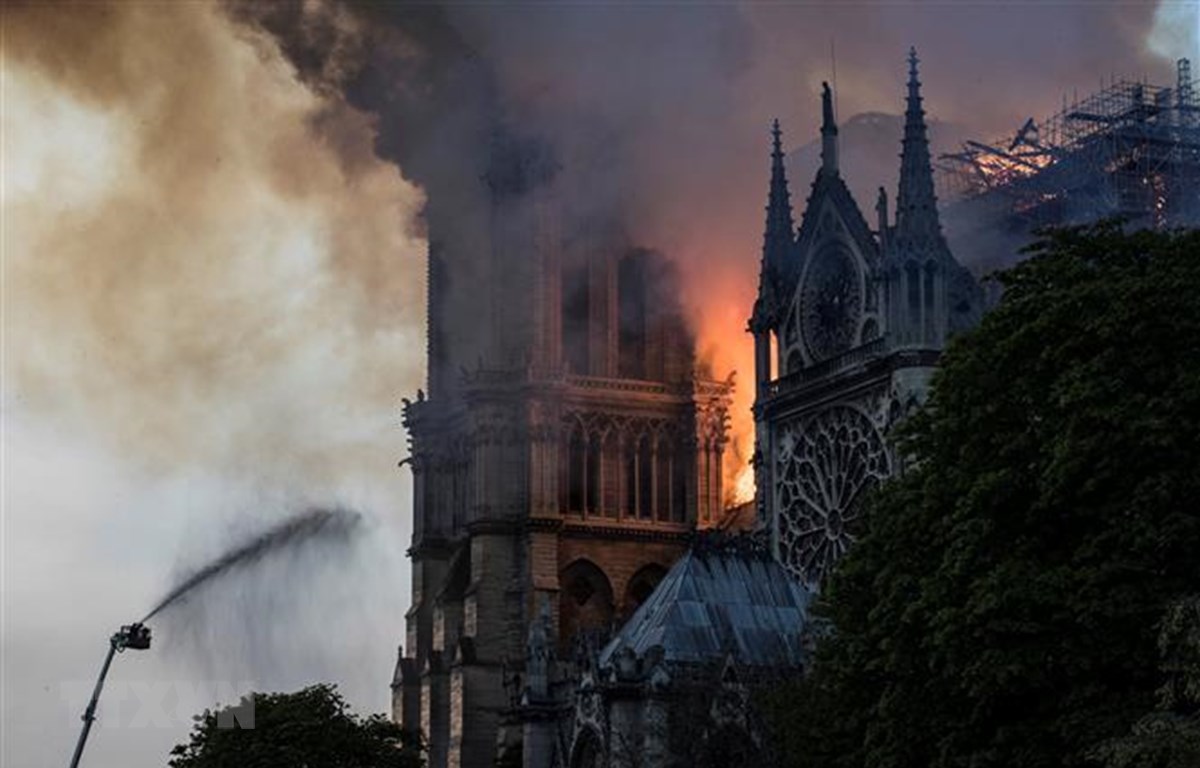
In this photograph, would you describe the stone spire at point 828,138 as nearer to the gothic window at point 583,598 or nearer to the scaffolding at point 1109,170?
the scaffolding at point 1109,170

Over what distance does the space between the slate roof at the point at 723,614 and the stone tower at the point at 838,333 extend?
3082 mm

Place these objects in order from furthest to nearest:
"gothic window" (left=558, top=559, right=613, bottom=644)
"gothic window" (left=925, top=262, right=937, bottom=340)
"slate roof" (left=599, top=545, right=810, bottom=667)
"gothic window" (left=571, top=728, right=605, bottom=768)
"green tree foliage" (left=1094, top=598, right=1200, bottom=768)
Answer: "gothic window" (left=558, top=559, right=613, bottom=644)
"gothic window" (left=925, top=262, right=937, bottom=340)
"slate roof" (left=599, top=545, right=810, bottom=667)
"gothic window" (left=571, top=728, right=605, bottom=768)
"green tree foliage" (left=1094, top=598, right=1200, bottom=768)

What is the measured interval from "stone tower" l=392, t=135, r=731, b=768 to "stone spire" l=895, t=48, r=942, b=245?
932 inches

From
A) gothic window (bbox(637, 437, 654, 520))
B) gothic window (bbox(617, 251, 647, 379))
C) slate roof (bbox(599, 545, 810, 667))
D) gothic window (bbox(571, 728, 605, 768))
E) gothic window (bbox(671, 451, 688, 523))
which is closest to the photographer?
gothic window (bbox(571, 728, 605, 768))

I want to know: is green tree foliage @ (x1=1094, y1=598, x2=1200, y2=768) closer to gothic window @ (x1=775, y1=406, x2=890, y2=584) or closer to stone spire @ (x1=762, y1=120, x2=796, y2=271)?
gothic window @ (x1=775, y1=406, x2=890, y2=584)

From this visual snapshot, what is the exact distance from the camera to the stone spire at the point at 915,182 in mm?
76125

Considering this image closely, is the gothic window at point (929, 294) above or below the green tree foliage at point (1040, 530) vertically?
above

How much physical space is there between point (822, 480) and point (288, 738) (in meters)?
18.0

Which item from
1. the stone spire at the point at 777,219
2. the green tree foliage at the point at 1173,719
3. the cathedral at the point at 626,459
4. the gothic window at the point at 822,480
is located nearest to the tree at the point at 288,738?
the cathedral at the point at 626,459

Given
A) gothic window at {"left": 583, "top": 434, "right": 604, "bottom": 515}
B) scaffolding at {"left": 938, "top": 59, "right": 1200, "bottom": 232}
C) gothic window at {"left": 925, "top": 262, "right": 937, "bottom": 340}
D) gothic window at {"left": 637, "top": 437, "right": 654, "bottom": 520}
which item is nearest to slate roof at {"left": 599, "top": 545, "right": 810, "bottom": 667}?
gothic window at {"left": 925, "top": 262, "right": 937, "bottom": 340}

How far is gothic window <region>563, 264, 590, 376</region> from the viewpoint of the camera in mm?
100438

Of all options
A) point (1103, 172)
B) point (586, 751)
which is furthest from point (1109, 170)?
point (586, 751)

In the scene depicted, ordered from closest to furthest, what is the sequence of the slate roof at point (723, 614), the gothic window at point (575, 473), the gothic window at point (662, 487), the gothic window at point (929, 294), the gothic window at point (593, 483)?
the slate roof at point (723, 614), the gothic window at point (929, 294), the gothic window at point (575, 473), the gothic window at point (593, 483), the gothic window at point (662, 487)

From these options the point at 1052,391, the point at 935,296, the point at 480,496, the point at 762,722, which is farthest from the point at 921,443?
the point at 480,496
